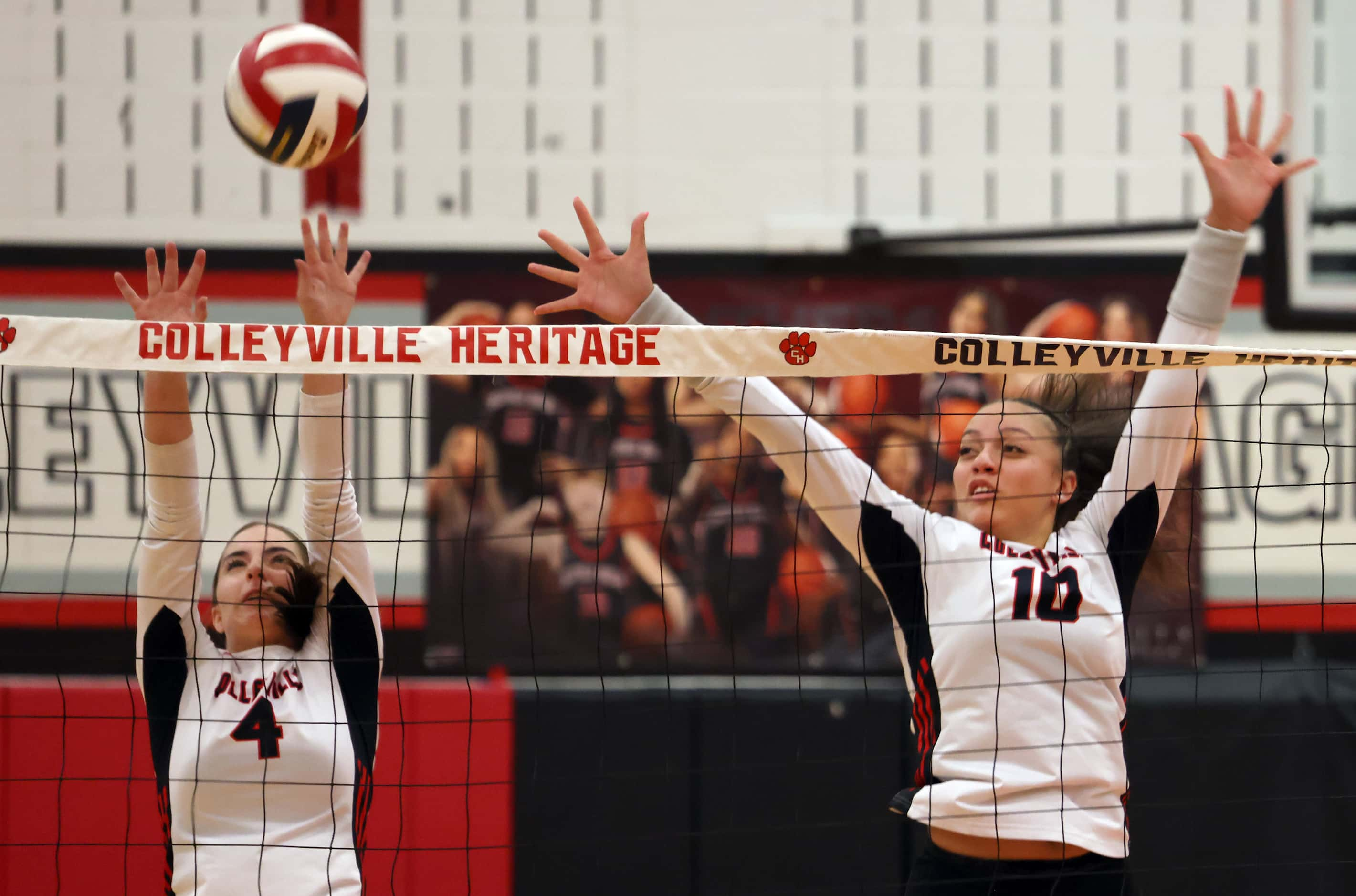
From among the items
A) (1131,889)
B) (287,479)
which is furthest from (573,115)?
(1131,889)

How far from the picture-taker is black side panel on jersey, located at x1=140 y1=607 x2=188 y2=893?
2531mm

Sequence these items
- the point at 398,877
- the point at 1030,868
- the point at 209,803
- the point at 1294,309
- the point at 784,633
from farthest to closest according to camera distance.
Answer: the point at 784,633 < the point at 1294,309 < the point at 398,877 < the point at 209,803 < the point at 1030,868

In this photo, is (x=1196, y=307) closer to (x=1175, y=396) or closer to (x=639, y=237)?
(x=1175, y=396)

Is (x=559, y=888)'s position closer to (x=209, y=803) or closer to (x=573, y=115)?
(x=209, y=803)

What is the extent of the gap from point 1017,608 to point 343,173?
359 cm

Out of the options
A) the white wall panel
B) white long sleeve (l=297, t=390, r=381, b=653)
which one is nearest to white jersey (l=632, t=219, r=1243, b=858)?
white long sleeve (l=297, t=390, r=381, b=653)

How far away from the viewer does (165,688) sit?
259 centimetres

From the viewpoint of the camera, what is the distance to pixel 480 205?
16.8ft

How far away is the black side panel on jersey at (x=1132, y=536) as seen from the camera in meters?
2.54

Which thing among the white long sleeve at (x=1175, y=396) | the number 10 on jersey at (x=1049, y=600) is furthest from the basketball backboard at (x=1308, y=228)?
the number 10 on jersey at (x=1049, y=600)

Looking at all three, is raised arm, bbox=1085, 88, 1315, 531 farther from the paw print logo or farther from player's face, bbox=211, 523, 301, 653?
player's face, bbox=211, 523, 301, 653

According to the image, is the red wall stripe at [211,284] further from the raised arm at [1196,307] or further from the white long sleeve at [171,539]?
the raised arm at [1196,307]

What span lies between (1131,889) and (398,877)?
2.57 metres

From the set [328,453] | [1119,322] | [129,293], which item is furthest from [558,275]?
[1119,322]
